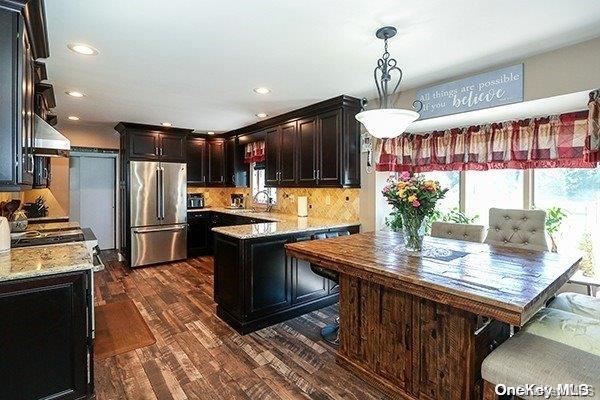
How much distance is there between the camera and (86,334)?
1.96m

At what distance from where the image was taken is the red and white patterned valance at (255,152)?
554 cm

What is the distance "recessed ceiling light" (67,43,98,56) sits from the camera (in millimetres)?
2293

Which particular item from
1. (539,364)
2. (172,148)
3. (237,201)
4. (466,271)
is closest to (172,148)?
(172,148)

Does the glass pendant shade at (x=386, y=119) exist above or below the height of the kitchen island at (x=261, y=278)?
above

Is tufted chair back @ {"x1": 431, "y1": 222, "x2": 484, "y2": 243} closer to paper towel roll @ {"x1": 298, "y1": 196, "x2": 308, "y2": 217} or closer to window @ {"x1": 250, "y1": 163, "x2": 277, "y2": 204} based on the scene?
paper towel roll @ {"x1": 298, "y1": 196, "x2": 308, "y2": 217}

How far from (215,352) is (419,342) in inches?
65.3

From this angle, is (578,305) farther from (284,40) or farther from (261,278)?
(284,40)

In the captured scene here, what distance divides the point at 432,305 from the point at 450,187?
97.8 inches

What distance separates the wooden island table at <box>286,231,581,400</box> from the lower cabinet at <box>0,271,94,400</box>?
4.87ft

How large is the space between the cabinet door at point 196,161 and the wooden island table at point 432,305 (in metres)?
4.16

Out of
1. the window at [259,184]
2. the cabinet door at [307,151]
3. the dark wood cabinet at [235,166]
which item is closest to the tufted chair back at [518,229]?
the cabinet door at [307,151]

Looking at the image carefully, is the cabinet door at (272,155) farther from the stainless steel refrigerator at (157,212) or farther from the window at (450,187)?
the window at (450,187)

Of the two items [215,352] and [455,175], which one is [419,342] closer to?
Result: [215,352]

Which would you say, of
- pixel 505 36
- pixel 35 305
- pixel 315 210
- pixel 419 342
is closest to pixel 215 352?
pixel 35 305
